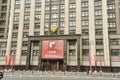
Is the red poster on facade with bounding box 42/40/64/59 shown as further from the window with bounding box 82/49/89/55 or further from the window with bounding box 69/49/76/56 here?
the window with bounding box 82/49/89/55

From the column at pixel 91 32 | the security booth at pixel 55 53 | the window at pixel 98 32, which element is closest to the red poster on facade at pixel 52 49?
the security booth at pixel 55 53

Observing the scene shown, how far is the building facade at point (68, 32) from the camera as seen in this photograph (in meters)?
68.2

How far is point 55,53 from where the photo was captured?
7012 centimetres

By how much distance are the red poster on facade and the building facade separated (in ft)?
2.74

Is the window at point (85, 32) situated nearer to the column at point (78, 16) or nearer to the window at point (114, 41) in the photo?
the column at point (78, 16)

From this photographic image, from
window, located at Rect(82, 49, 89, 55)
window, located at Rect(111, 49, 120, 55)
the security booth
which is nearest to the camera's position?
window, located at Rect(111, 49, 120, 55)

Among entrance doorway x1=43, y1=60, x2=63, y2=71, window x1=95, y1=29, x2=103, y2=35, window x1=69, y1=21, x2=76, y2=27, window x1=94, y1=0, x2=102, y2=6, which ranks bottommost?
entrance doorway x1=43, y1=60, x2=63, y2=71

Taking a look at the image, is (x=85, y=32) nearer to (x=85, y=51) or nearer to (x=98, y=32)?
(x=98, y=32)

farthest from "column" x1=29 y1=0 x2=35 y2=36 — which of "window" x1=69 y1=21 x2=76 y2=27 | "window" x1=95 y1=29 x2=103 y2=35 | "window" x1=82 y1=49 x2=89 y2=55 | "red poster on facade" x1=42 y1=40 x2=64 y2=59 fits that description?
"window" x1=95 y1=29 x2=103 y2=35

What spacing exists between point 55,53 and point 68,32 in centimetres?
979

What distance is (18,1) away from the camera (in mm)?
81688

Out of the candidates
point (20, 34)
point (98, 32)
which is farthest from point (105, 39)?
point (20, 34)

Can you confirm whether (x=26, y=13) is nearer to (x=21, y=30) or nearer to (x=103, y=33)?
(x=21, y=30)

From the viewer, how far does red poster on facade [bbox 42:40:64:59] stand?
229 feet
